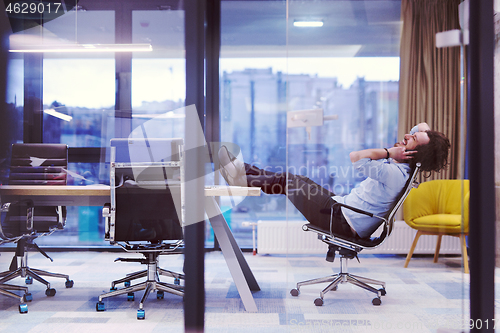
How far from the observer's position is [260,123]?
153 inches

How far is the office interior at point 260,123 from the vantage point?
146cm

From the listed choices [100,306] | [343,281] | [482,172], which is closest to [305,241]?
[343,281]

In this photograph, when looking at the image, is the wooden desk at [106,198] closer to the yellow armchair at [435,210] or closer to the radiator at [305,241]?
the radiator at [305,241]

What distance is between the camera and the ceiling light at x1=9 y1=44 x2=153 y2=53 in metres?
3.80

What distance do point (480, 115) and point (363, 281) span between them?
143 centimetres

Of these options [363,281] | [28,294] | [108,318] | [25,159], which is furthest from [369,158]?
[25,159]

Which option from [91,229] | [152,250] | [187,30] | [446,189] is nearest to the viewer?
[187,30]

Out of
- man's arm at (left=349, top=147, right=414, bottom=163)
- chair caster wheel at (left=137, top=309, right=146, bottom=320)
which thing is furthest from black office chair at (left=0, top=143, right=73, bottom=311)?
man's arm at (left=349, top=147, right=414, bottom=163)

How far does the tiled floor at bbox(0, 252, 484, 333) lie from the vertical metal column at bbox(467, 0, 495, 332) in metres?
0.08

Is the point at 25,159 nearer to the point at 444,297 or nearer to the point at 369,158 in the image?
the point at 369,158

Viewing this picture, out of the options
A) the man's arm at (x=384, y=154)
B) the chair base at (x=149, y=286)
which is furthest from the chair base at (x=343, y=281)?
the chair base at (x=149, y=286)

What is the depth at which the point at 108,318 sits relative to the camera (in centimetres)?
209

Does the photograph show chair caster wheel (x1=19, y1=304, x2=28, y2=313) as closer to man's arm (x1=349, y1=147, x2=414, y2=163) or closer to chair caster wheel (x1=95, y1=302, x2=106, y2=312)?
chair caster wheel (x1=95, y1=302, x2=106, y2=312)

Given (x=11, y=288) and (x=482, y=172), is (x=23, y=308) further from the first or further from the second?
(x=482, y=172)
